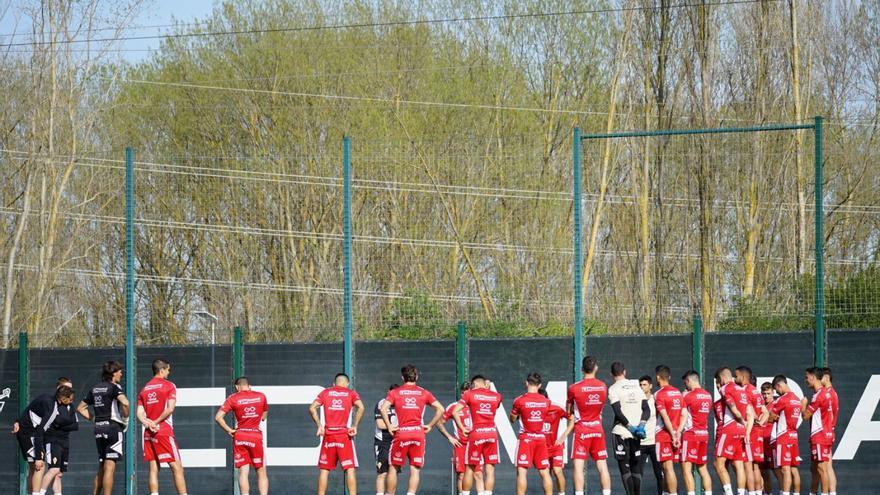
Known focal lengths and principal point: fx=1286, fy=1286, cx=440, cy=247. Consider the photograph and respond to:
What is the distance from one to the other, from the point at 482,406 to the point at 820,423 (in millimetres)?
4444

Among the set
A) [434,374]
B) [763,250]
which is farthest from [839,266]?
[434,374]

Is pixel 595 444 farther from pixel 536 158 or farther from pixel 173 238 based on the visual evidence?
pixel 173 238

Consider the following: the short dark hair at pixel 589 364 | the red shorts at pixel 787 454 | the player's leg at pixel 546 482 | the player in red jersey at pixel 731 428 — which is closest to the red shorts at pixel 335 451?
the player's leg at pixel 546 482

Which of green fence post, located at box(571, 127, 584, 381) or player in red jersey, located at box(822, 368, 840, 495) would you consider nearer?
player in red jersey, located at box(822, 368, 840, 495)

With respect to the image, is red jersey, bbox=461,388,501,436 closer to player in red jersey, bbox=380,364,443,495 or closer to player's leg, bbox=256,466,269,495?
player in red jersey, bbox=380,364,443,495

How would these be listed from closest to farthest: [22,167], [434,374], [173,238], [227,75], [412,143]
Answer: [434,374], [412,143], [173,238], [22,167], [227,75]

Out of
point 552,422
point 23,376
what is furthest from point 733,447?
point 23,376

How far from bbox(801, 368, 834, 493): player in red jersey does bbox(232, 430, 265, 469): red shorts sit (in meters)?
7.27

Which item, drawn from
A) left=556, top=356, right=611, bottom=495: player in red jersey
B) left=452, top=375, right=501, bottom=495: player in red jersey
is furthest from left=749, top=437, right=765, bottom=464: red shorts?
left=452, top=375, right=501, bottom=495: player in red jersey

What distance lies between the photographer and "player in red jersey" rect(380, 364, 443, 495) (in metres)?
16.7

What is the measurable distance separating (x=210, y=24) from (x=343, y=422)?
70.0ft

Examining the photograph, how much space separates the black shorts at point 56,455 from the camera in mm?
17750

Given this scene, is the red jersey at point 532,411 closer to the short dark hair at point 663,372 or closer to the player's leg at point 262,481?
the short dark hair at point 663,372

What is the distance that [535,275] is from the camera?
19.3 metres
